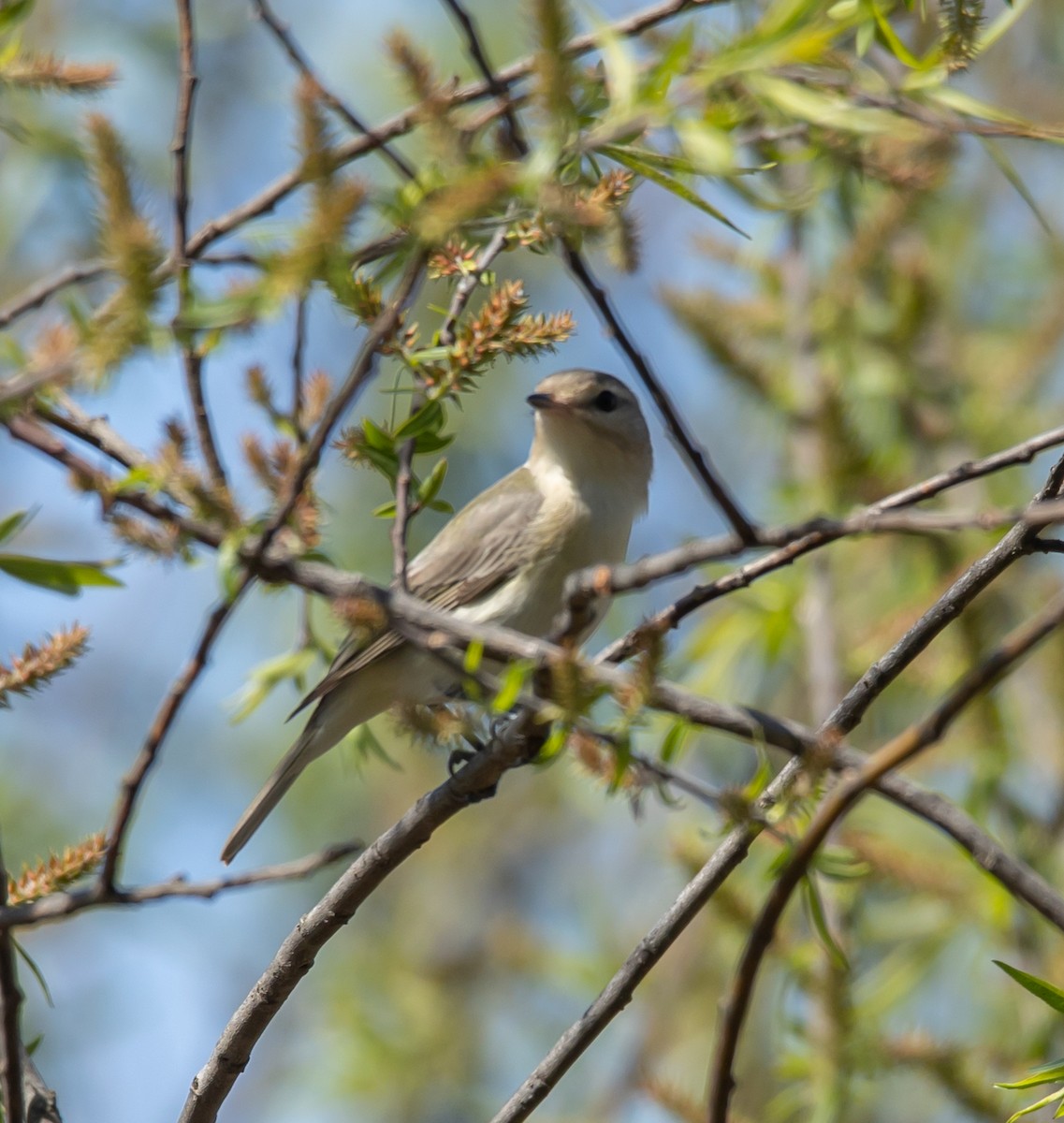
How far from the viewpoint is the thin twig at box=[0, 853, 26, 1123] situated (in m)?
1.85

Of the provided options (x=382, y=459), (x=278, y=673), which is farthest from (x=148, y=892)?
(x=278, y=673)

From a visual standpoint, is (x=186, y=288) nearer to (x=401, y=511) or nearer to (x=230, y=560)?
(x=230, y=560)

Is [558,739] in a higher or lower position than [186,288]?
lower

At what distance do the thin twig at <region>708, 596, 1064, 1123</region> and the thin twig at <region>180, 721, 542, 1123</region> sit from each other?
101 cm

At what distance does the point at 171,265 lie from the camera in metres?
1.60

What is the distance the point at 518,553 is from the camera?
14.4 ft

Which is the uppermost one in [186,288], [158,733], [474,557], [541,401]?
[541,401]

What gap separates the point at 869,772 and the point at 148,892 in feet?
2.87

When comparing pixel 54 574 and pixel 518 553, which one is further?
pixel 518 553

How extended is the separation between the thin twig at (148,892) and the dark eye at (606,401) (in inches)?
118

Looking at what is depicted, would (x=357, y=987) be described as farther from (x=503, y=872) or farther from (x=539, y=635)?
(x=539, y=635)

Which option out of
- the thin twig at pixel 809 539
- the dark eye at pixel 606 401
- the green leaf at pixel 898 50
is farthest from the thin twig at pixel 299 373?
the dark eye at pixel 606 401

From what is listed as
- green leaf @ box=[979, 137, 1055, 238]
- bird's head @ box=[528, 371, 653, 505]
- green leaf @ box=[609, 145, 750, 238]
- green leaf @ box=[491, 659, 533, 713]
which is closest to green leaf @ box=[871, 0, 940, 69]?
green leaf @ box=[979, 137, 1055, 238]

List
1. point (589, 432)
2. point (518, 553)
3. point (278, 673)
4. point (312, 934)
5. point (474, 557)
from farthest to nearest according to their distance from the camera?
point (589, 432), point (474, 557), point (518, 553), point (278, 673), point (312, 934)
